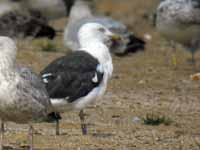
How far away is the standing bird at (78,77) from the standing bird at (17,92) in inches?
41.3

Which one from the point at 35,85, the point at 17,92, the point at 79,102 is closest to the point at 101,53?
the point at 79,102

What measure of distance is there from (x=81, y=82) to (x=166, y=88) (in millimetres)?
4445

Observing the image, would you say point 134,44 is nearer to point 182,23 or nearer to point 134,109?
point 182,23

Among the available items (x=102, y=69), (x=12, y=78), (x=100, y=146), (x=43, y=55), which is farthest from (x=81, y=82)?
(x=43, y=55)

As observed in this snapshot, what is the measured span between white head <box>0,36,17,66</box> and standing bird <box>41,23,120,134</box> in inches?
53.6

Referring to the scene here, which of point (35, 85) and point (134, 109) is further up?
point (35, 85)

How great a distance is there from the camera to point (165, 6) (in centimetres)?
1673

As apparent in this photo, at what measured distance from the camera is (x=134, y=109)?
12.0 m

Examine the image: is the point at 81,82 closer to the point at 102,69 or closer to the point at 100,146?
the point at 102,69

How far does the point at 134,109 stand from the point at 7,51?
413 centimetres

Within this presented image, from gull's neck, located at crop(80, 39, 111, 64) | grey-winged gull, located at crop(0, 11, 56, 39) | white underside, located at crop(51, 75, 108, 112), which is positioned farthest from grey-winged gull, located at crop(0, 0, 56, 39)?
white underside, located at crop(51, 75, 108, 112)

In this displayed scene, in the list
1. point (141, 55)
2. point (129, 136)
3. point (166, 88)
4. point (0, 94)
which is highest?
point (0, 94)

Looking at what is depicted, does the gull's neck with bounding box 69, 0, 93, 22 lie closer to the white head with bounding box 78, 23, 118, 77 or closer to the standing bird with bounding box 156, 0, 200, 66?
the standing bird with bounding box 156, 0, 200, 66

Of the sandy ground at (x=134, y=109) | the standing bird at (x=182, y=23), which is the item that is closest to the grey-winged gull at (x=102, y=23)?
the sandy ground at (x=134, y=109)
